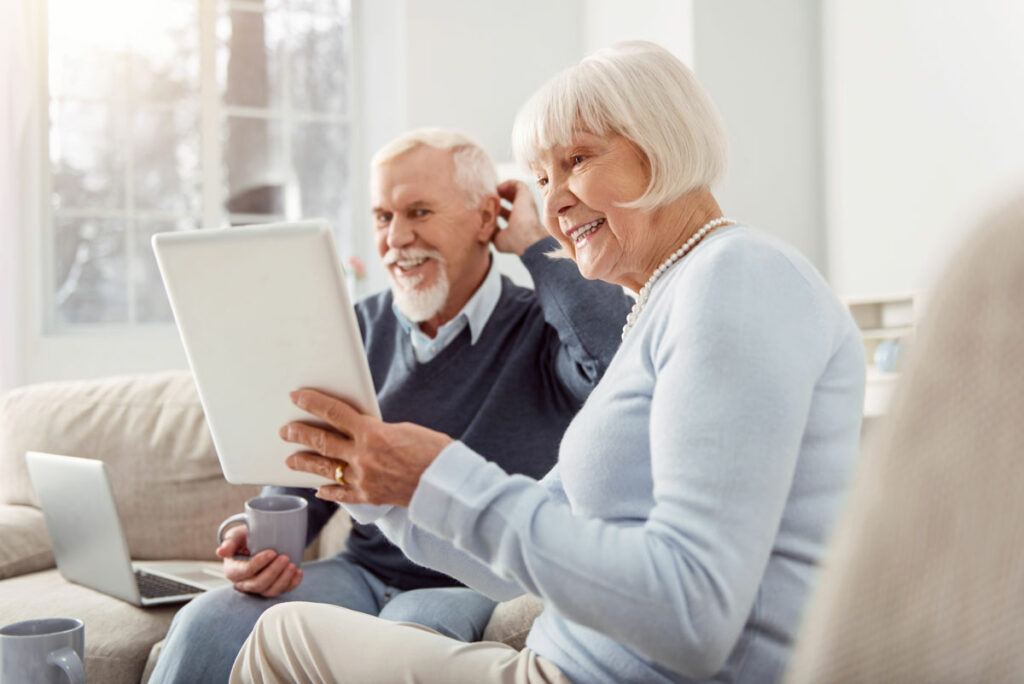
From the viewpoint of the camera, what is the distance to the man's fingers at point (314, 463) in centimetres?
96

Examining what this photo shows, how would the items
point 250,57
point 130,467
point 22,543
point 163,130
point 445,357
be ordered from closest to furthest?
point 445,357
point 22,543
point 130,467
point 163,130
point 250,57

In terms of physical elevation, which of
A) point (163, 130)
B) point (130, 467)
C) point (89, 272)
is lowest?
point (130, 467)

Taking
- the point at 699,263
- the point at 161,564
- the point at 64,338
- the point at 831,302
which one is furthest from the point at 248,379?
the point at 64,338

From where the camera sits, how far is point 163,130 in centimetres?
431

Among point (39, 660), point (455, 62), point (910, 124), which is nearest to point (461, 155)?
point (39, 660)

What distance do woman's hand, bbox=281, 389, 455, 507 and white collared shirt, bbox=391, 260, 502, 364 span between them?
0.76 m

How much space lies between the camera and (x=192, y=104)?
435 centimetres

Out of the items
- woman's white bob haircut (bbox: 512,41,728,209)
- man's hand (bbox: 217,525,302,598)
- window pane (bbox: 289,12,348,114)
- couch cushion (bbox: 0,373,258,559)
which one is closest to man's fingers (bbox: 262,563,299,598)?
man's hand (bbox: 217,525,302,598)

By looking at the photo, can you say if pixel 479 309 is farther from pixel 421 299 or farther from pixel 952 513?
pixel 952 513

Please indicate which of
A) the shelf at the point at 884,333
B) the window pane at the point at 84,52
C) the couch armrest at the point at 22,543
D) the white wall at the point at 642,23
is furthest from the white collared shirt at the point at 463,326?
the window pane at the point at 84,52

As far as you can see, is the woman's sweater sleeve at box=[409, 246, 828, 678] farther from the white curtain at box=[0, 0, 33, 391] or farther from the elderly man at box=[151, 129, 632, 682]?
the white curtain at box=[0, 0, 33, 391]

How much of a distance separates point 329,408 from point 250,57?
396 centimetres

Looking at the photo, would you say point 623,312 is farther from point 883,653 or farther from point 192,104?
point 192,104

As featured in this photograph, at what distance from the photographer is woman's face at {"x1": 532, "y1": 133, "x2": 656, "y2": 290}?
1.01 metres
